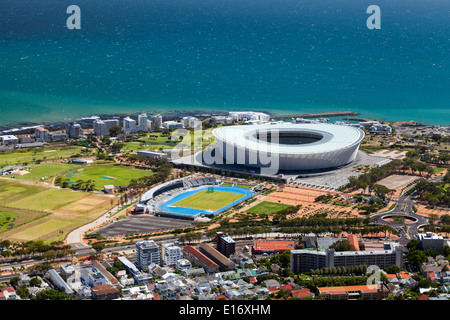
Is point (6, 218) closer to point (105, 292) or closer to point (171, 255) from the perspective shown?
point (171, 255)

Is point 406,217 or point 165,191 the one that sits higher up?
point 165,191

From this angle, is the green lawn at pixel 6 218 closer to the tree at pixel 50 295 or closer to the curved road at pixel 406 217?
the tree at pixel 50 295

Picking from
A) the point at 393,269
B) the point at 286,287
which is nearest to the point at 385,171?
the point at 393,269

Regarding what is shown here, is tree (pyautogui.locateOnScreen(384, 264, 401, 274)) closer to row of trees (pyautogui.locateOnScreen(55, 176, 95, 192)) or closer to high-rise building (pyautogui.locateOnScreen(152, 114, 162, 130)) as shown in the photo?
row of trees (pyautogui.locateOnScreen(55, 176, 95, 192))

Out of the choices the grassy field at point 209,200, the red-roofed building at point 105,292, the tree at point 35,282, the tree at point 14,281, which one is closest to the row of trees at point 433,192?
the grassy field at point 209,200

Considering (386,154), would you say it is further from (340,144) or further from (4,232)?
(4,232)
